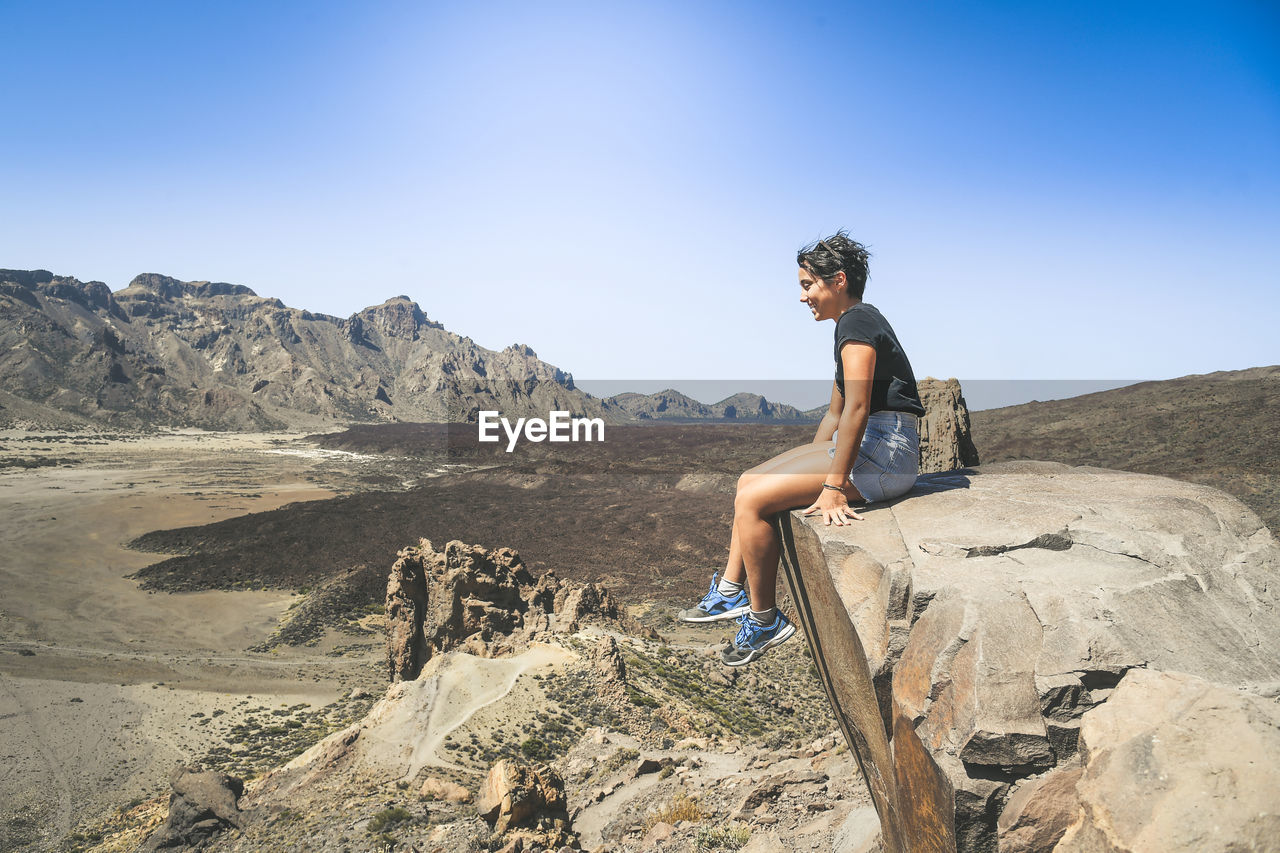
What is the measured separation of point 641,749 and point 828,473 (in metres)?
9.46

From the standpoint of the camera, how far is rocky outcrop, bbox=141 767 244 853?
33.2 feet

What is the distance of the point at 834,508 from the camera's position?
382 cm

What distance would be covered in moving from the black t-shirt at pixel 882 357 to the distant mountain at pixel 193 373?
402 feet

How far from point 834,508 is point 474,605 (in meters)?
13.5

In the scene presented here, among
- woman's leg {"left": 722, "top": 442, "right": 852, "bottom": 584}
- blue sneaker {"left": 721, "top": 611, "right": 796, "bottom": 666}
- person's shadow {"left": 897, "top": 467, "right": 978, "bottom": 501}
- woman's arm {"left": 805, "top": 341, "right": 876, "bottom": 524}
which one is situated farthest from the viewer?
person's shadow {"left": 897, "top": 467, "right": 978, "bottom": 501}

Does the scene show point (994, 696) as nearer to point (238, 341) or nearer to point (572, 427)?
point (572, 427)

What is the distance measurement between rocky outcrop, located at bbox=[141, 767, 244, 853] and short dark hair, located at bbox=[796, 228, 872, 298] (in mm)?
12120

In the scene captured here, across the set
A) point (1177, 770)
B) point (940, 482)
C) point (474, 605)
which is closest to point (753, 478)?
point (940, 482)

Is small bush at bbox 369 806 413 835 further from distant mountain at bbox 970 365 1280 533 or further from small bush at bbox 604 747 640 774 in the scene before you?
distant mountain at bbox 970 365 1280 533

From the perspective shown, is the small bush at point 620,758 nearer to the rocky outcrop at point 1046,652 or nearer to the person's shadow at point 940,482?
the rocky outcrop at point 1046,652

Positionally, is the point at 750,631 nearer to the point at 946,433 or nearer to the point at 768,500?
the point at 768,500

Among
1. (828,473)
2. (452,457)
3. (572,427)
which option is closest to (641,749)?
(828,473)

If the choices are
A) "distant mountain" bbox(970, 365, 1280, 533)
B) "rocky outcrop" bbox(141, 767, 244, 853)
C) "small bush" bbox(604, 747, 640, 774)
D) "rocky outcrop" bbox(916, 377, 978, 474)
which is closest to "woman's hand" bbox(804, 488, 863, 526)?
"small bush" bbox(604, 747, 640, 774)

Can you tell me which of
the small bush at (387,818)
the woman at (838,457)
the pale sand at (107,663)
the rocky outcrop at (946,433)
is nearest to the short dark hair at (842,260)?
the woman at (838,457)
